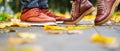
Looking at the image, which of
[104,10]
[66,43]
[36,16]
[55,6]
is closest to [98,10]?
[104,10]

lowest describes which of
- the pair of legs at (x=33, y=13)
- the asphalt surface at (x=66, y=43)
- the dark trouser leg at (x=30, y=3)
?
the asphalt surface at (x=66, y=43)

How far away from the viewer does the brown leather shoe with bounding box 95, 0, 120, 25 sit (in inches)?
142

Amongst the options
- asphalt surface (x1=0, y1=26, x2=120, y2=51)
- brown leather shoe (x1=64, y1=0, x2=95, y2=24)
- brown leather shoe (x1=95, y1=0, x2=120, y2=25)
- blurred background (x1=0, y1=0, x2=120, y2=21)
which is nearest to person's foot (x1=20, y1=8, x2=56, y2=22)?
brown leather shoe (x1=64, y1=0, x2=95, y2=24)

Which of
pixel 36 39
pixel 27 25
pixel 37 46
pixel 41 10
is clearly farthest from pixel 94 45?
pixel 41 10

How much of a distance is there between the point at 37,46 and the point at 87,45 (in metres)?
0.30

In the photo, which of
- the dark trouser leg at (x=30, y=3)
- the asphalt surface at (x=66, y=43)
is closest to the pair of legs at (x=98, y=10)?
the dark trouser leg at (x=30, y=3)

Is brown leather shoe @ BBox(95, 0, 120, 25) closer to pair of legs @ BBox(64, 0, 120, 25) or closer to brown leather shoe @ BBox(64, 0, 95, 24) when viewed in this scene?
pair of legs @ BBox(64, 0, 120, 25)

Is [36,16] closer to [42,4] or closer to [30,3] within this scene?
[30,3]

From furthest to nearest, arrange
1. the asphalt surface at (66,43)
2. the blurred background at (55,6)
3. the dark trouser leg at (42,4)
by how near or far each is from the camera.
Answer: the blurred background at (55,6)
the dark trouser leg at (42,4)
the asphalt surface at (66,43)

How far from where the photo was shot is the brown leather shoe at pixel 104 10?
362 cm

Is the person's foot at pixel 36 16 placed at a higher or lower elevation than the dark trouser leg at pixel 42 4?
lower

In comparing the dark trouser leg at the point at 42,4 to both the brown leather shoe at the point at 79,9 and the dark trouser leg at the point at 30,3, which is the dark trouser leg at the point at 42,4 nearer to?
the dark trouser leg at the point at 30,3

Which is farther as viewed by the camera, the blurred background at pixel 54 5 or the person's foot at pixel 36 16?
the blurred background at pixel 54 5

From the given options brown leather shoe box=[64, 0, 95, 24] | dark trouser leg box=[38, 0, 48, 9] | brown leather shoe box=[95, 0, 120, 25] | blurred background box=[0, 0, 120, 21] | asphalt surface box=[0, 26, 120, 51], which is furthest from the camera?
blurred background box=[0, 0, 120, 21]
